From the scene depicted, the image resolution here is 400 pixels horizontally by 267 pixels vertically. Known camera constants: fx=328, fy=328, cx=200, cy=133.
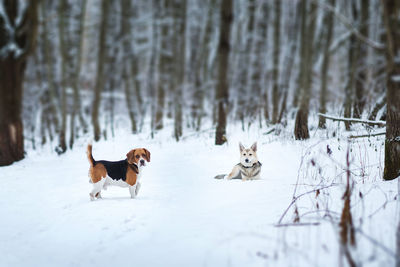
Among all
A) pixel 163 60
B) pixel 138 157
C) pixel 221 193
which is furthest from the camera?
pixel 163 60

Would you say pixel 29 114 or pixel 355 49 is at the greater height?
pixel 355 49

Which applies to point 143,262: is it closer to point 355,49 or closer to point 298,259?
point 298,259

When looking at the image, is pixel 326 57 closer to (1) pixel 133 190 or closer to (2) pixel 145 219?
(1) pixel 133 190

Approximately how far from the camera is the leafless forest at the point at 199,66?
7.82m

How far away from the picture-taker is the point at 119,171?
4180 millimetres

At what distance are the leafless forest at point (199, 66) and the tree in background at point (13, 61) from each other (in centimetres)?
2

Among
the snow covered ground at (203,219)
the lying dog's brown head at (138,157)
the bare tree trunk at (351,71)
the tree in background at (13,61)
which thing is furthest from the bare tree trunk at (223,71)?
the tree in background at (13,61)

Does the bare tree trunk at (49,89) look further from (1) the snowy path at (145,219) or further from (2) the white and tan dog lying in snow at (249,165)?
(2) the white and tan dog lying in snow at (249,165)

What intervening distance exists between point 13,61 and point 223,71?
514 cm

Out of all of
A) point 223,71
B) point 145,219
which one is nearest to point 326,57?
point 223,71

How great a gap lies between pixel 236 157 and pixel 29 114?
481 inches

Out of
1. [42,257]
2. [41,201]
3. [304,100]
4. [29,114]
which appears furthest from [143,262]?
[29,114]

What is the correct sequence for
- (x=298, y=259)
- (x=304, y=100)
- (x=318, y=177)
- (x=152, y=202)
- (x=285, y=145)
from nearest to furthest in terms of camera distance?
1. (x=298, y=259)
2. (x=152, y=202)
3. (x=318, y=177)
4. (x=285, y=145)
5. (x=304, y=100)

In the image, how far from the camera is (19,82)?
26.9 feet
